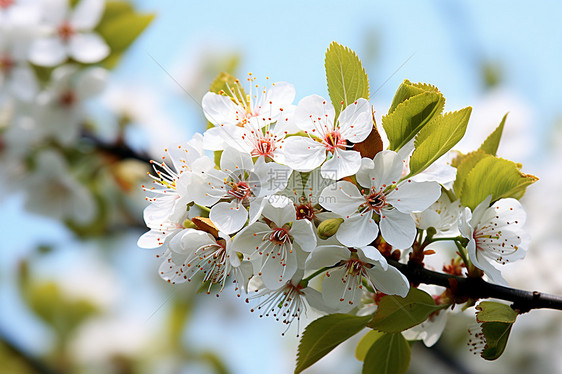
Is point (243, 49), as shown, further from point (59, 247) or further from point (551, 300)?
point (551, 300)

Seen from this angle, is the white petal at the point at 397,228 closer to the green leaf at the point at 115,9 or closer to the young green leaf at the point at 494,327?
the young green leaf at the point at 494,327

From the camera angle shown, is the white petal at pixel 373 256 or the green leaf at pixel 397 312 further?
the green leaf at pixel 397 312

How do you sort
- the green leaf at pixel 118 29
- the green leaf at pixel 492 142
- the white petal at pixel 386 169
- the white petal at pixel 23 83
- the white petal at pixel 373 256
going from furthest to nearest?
the green leaf at pixel 118 29 → the white petal at pixel 23 83 → the green leaf at pixel 492 142 → the white petal at pixel 386 169 → the white petal at pixel 373 256

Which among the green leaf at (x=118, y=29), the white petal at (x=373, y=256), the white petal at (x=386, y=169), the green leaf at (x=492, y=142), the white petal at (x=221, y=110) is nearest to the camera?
the white petal at (x=373, y=256)

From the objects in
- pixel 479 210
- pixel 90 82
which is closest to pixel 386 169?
pixel 479 210

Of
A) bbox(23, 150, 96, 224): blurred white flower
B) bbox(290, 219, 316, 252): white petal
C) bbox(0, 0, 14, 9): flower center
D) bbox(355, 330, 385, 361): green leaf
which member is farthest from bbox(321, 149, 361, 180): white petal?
bbox(0, 0, 14, 9): flower center

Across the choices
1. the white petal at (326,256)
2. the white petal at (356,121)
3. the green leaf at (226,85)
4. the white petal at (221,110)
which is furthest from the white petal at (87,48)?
the white petal at (326,256)

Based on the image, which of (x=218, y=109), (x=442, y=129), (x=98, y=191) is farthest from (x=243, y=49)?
(x=442, y=129)
